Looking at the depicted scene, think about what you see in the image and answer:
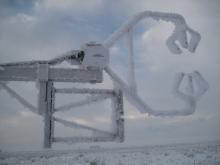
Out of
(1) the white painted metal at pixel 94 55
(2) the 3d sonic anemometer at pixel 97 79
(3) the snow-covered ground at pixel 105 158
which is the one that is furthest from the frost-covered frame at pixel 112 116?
(3) the snow-covered ground at pixel 105 158

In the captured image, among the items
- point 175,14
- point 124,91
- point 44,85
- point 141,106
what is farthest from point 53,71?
point 175,14

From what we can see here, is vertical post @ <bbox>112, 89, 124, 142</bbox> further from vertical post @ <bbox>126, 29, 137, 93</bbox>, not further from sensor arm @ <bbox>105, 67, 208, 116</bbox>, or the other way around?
vertical post @ <bbox>126, 29, 137, 93</bbox>

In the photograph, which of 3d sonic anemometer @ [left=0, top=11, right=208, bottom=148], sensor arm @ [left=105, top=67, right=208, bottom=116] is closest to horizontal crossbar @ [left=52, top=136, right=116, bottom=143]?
3d sonic anemometer @ [left=0, top=11, right=208, bottom=148]

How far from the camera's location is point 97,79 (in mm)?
20078

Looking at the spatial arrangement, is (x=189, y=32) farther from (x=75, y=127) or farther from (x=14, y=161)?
(x=14, y=161)

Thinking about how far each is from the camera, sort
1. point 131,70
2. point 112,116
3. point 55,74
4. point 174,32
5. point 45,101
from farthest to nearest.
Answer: point 174,32, point 112,116, point 131,70, point 55,74, point 45,101

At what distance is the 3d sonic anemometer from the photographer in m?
19.4

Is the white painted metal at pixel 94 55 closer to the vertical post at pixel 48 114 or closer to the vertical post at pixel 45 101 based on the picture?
the vertical post at pixel 45 101

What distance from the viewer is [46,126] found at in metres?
19.3

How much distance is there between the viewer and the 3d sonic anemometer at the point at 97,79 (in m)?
19.4

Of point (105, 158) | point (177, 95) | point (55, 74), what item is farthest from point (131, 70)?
point (105, 158)

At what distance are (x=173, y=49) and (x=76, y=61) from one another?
672cm

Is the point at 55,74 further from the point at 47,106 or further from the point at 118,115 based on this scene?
the point at 118,115

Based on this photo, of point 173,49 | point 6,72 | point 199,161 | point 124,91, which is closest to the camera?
point 199,161
